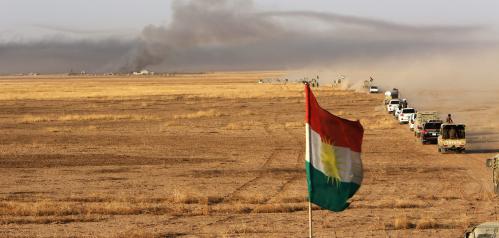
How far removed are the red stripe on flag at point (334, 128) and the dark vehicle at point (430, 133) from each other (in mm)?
37963

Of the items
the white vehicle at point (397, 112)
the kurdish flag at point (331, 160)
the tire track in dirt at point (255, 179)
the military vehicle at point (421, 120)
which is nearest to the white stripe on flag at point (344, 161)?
the kurdish flag at point (331, 160)

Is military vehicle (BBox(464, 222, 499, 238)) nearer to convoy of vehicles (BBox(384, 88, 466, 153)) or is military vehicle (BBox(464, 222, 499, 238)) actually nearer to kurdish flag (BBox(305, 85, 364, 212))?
kurdish flag (BBox(305, 85, 364, 212))

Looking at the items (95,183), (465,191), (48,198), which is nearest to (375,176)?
(465,191)

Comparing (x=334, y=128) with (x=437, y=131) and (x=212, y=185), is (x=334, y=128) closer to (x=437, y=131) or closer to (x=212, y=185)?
(x=212, y=185)

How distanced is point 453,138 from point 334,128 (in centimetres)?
3305

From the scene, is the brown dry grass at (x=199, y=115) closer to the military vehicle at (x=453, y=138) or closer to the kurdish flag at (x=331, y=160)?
the military vehicle at (x=453, y=138)

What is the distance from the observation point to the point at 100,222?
2552 cm

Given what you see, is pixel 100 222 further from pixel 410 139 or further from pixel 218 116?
pixel 218 116

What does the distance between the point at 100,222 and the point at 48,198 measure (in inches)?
226

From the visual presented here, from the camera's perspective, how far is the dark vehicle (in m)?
51.8

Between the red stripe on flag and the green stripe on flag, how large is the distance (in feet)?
1.86

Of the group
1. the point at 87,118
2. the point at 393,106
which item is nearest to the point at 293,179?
the point at 393,106

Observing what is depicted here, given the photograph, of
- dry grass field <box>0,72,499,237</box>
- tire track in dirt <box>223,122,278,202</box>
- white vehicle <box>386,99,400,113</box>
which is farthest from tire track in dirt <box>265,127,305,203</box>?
white vehicle <box>386,99,400,113</box>

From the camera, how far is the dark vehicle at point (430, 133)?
170ft
